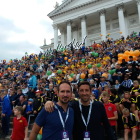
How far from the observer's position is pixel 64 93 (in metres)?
1.91

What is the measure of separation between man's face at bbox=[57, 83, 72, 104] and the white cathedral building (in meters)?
27.6

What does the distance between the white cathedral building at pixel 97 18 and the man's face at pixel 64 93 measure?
90.6 feet

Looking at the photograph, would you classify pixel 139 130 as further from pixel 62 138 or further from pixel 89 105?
pixel 62 138

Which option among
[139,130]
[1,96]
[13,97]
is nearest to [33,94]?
[13,97]

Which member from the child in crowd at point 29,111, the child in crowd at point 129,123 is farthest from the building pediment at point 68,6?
the child in crowd at point 129,123

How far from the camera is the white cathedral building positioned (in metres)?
28.4

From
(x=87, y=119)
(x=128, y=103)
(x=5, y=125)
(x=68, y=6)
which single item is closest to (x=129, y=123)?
(x=128, y=103)

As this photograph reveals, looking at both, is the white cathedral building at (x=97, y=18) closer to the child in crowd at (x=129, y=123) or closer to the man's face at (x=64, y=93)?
the child in crowd at (x=129, y=123)

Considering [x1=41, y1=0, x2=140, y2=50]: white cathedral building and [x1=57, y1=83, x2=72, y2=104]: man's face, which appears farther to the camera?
[x1=41, y1=0, x2=140, y2=50]: white cathedral building

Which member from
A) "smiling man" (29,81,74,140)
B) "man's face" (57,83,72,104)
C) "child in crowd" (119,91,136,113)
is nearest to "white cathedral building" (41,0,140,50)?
"child in crowd" (119,91,136,113)

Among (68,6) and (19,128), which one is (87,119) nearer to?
(19,128)

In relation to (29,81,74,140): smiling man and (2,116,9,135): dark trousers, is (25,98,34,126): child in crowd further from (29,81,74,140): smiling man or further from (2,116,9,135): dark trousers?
(29,81,74,140): smiling man

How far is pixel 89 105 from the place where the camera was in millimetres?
2047

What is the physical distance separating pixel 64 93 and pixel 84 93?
1.13 feet
